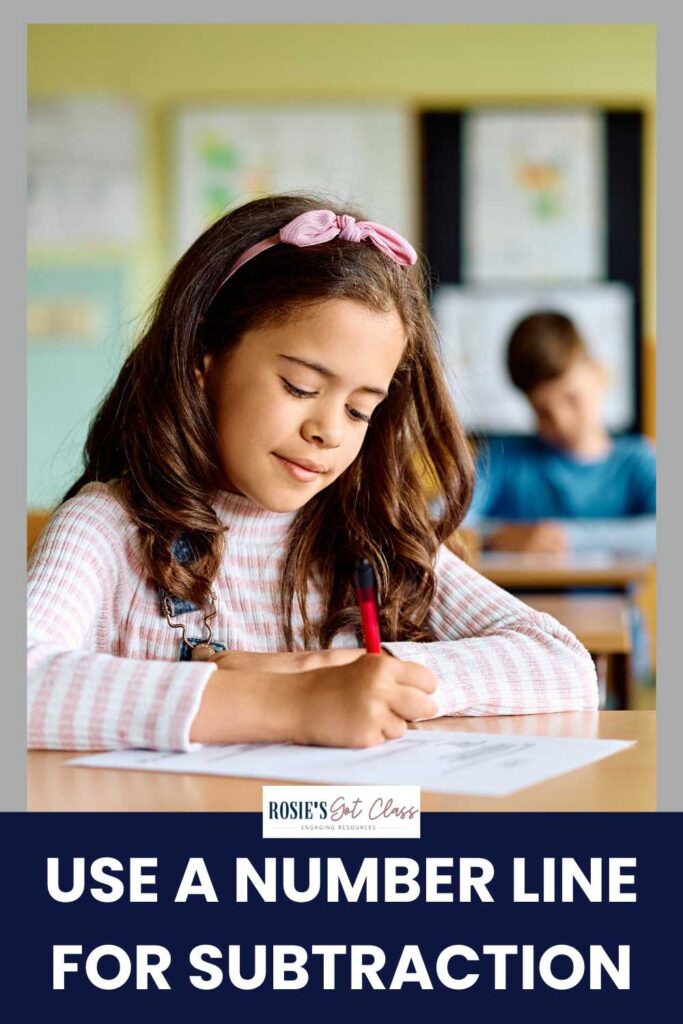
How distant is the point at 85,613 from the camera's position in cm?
112

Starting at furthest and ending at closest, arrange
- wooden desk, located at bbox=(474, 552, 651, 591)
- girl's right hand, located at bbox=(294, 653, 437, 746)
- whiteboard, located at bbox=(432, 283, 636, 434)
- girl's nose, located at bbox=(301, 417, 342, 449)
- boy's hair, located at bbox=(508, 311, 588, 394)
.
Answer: whiteboard, located at bbox=(432, 283, 636, 434)
boy's hair, located at bbox=(508, 311, 588, 394)
wooden desk, located at bbox=(474, 552, 651, 591)
girl's nose, located at bbox=(301, 417, 342, 449)
girl's right hand, located at bbox=(294, 653, 437, 746)

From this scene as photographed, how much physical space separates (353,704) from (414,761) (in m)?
0.07

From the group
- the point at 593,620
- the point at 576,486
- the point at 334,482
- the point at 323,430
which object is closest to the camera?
the point at 323,430

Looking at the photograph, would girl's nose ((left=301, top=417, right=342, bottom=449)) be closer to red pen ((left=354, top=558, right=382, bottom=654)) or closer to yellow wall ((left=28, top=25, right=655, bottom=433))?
red pen ((left=354, top=558, right=382, bottom=654))

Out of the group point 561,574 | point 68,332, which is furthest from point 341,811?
point 68,332

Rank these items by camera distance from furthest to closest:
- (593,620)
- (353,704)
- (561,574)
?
(561,574) < (593,620) < (353,704)

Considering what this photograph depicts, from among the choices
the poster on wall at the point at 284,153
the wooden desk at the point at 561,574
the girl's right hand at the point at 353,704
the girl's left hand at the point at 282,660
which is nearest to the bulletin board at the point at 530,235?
the poster on wall at the point at 284,153

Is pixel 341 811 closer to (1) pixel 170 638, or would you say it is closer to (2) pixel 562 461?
(1) pixel 170 638

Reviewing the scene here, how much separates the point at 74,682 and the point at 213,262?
19.8 inches

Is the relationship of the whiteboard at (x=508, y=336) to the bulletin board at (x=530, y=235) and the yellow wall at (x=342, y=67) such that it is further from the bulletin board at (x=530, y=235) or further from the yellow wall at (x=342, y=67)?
the yellow wall at (x=342, y=67)

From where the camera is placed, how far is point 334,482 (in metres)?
1.37

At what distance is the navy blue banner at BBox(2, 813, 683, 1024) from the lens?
0.75 m

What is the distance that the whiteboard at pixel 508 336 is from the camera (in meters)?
5.10

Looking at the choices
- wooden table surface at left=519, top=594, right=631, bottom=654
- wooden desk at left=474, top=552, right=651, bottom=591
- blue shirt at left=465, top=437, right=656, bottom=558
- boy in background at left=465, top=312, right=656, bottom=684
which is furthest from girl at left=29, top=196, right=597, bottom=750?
blue shirt at left=465, top=437, right=656, bottom=558
